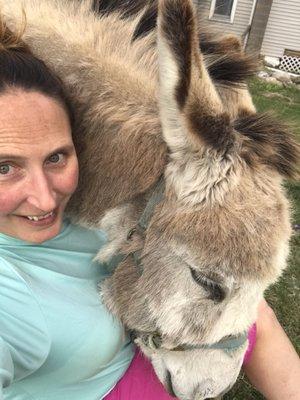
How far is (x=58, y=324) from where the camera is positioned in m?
1.62

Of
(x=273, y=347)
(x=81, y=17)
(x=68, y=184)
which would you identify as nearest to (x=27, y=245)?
(x=68, y=184)

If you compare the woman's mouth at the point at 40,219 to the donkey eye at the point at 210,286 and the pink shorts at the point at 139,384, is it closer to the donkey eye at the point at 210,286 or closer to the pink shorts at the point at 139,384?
the donkey eye at the point at 210,286

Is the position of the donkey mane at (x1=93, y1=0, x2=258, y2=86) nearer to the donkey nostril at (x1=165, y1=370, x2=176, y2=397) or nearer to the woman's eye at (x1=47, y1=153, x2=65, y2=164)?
the woman's eye at (x1=47, y1=153, x2=65, y2=164)

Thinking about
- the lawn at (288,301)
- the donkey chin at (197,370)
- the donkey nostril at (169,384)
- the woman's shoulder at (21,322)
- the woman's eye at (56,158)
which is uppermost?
the woman's eye at (56,158)

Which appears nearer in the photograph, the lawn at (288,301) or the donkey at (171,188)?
the donkey at (171,188)

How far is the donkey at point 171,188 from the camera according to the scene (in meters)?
1.55

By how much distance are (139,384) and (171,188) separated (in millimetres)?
829

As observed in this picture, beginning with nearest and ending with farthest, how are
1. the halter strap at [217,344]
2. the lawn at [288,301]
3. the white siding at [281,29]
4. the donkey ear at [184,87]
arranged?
1. the donkey ear at [184,87]
2. the halter strap at [217,344]
3. the lawn at [288,301]
4. the white siding at [281,29]

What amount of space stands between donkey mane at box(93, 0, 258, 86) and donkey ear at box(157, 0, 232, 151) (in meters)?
0.33

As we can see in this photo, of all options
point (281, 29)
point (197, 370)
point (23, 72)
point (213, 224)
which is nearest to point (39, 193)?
point (23, 72)

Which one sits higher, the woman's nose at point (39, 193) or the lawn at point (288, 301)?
the woman's nose at point (39, 193)

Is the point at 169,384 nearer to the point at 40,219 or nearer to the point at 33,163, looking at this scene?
the point at 40,219

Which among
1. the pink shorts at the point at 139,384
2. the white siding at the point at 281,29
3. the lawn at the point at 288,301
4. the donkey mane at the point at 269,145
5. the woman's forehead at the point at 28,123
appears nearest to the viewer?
the woman's forehead at the point at 28,123

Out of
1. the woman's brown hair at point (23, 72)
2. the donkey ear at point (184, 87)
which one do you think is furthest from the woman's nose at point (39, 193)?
the donkey ear at point (184, 87)
